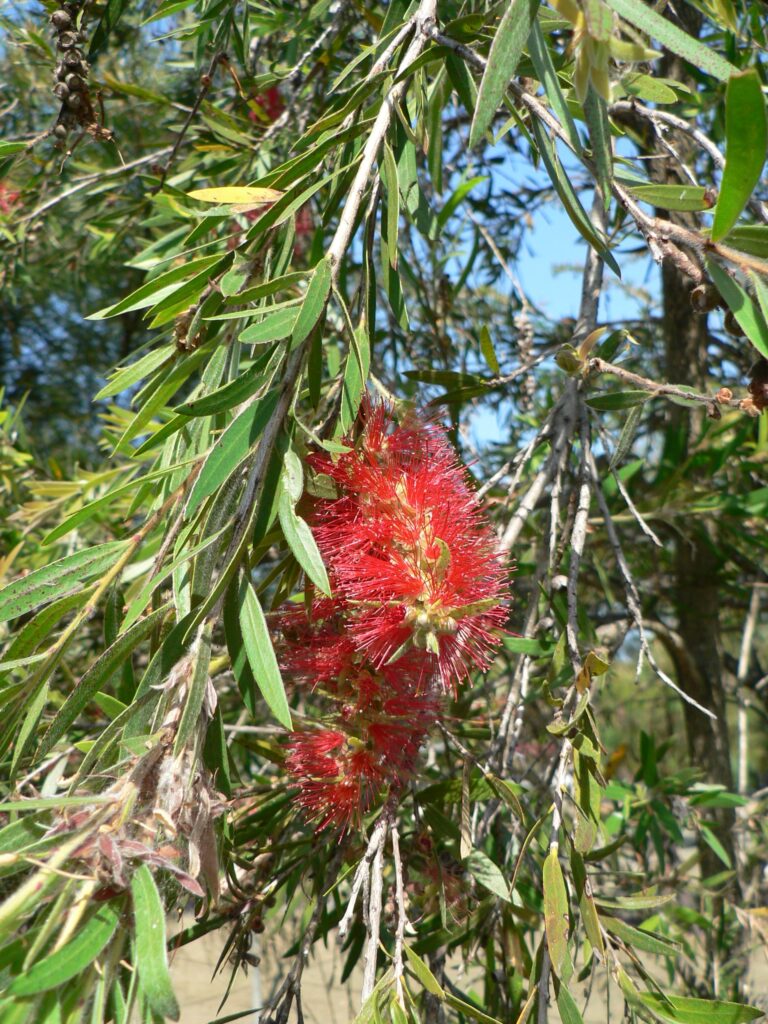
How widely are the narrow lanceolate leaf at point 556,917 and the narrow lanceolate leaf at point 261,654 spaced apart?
25cm

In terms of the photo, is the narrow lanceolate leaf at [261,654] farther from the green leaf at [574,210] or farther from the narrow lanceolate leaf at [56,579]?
the green leaf at [574,210]

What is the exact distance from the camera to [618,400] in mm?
850

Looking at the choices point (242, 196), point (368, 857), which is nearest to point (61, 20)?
point (242, 196)

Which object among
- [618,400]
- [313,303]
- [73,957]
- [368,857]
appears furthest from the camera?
[618,400]

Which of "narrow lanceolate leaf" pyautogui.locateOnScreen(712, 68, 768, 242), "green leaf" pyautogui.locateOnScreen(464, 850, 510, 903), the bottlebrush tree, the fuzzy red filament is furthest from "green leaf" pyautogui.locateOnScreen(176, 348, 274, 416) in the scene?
"green leaf" pyautogui.locateOnScreen(464, 850, 510, 903)

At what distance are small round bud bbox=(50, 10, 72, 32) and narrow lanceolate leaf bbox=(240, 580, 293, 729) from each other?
2.21 ft

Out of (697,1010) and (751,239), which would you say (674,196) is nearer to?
(751,239)

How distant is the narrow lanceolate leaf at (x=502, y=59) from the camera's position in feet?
1.71

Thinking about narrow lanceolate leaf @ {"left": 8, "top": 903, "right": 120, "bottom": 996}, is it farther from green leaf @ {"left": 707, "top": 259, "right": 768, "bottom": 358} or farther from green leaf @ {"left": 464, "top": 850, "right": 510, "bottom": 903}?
green leaf @ {"left": 707, "top": 259, "right": 768, "bottom": 358}

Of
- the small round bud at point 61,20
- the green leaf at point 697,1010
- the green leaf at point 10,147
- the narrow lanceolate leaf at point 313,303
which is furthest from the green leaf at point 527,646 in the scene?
the small round bud at point 61,20

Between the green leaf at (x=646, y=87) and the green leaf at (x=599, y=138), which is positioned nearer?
the green leaf at (x=599, y=138)

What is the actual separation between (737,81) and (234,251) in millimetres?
399

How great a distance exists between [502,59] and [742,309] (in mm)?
223

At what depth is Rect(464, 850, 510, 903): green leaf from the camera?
0.73m
